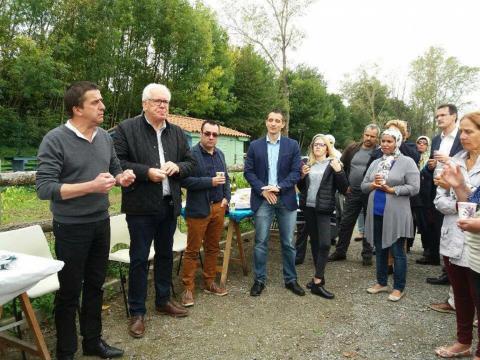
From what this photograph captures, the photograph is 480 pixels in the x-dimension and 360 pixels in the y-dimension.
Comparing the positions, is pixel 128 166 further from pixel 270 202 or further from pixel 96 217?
pixel 270 202

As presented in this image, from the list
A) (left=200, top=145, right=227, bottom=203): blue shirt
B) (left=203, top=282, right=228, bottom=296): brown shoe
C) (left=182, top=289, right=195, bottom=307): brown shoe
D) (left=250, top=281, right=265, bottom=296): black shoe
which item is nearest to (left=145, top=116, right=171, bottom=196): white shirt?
(left=200, top=145, right=227, bottom=203): blue shirt

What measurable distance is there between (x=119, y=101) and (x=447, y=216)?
2447 cm

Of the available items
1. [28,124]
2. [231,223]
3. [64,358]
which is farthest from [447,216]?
[28,124]

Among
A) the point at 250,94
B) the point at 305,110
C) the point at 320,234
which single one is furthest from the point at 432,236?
the point at 305,110

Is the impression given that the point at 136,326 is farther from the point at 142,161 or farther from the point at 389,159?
the point at 389,159

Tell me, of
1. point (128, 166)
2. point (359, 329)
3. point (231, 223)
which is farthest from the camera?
point (231, 223)

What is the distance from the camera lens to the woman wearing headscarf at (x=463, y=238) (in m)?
2.78

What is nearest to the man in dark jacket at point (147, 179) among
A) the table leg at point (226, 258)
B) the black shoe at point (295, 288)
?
the table leg at point (226, 258)

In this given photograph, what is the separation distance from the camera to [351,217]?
19.3 feet

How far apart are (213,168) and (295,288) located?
175cm

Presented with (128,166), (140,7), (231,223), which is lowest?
(231,223)

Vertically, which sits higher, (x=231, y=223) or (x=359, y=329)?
(x=231, y=223)

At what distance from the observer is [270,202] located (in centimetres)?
434

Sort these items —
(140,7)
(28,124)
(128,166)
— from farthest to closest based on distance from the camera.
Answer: (140,7)
(28,124)
(128,166)
